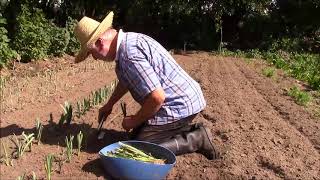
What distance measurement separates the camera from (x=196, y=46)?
566 inches

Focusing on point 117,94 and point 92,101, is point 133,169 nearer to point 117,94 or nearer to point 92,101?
point 117,94

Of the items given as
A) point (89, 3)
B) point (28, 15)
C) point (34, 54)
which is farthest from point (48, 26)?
point (89, 3)

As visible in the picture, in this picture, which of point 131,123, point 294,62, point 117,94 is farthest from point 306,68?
point 131,123

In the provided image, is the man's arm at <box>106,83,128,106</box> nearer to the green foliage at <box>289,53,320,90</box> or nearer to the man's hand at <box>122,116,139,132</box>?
the man's hand at <box>122,116,139,132</box>

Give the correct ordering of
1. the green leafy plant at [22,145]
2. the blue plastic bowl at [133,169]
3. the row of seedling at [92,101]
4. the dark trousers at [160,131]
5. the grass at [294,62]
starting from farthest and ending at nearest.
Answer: the grass at [294,62] < the row of seedling at [92,101] < the dark trousers at [160,131] < the green leafy plant at [22,145] < the blue plastic bowl at [133,169]

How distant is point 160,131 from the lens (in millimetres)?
4395

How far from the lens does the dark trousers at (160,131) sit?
14.3ft

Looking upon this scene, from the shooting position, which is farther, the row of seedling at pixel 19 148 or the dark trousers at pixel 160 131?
the dark trousers at pixel 160 131

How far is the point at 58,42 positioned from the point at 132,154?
23.1 ft

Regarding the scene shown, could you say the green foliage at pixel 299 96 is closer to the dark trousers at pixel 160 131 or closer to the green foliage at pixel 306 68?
the green foliage at pixel 306 68

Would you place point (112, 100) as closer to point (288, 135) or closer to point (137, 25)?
point (288, 135)

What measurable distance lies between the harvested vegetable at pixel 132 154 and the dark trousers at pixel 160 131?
307 mm

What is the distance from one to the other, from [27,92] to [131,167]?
309cm

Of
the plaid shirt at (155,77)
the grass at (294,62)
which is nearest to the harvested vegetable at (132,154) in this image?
the plaid shirt at (155,77)
